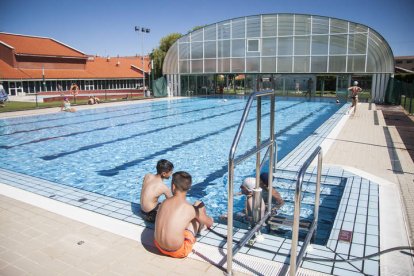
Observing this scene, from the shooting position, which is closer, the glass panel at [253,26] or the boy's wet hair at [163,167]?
the boy's wet hair at [163,167]

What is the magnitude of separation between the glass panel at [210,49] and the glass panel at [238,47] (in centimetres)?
183

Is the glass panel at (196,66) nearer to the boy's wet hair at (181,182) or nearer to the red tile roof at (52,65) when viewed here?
the red tile roof at (52,65)

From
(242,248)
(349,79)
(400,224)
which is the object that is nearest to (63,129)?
(242,248)

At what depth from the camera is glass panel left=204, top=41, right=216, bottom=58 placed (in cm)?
2936

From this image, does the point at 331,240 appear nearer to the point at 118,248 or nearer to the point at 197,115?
the point at 118,248

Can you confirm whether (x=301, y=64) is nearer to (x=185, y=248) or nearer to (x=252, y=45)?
(x=252, y=45)

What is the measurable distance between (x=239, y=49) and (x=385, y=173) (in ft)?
77.0

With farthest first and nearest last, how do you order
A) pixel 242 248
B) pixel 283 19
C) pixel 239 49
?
pixel 239 49 → pixel 283 19 → pixel 242 248

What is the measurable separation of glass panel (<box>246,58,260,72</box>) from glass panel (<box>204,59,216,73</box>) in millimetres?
3273

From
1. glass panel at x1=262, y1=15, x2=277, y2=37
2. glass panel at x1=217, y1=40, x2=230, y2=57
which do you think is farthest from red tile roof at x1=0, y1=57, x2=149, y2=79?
glass panel at x1=262, y1=15, x2=277, y2=37

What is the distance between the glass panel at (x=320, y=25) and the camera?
999 inches

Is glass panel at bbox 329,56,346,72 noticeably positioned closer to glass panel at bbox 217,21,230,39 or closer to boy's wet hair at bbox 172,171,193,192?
glass panel at bbox 217,21,230,39

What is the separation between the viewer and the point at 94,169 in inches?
337

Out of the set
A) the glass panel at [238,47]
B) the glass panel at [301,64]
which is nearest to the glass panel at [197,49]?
the glass panel at [238,47]
